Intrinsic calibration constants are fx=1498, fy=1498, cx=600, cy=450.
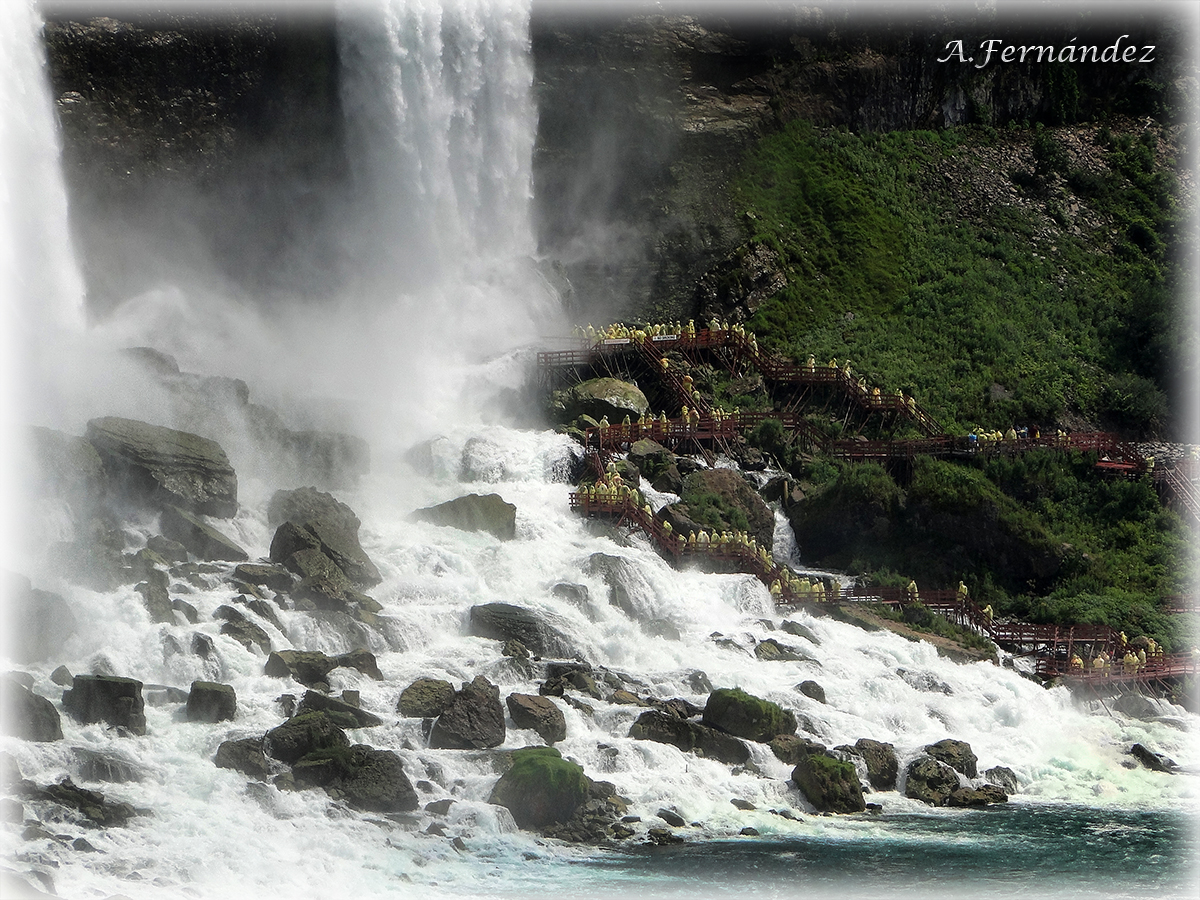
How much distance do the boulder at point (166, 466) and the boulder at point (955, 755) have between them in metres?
19.5

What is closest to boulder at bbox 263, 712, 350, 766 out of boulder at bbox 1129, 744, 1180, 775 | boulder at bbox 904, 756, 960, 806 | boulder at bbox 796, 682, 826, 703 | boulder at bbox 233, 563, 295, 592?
boulder at bbox 233, 563, 295, 592

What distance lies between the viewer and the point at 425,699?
31062mm

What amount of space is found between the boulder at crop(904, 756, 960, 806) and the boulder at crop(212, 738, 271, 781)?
13.6 meters

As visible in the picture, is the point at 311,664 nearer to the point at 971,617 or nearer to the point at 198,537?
the point at 198,537

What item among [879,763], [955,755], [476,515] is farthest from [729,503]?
[879,763]

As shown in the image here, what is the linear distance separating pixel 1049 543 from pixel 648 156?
3068 cm

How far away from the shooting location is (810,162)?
72.9 m

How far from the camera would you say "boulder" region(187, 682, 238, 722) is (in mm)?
29031

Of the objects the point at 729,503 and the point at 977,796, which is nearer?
the point at 977,796

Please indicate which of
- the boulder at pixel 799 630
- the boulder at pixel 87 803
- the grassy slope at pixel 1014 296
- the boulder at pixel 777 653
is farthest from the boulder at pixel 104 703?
the grassy slope at pixel 1014 296

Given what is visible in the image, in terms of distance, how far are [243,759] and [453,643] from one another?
8.67 meters

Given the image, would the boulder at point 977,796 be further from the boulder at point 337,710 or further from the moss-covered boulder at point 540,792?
the boulder at point 337,710

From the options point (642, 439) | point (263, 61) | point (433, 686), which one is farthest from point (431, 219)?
point (433, 686)

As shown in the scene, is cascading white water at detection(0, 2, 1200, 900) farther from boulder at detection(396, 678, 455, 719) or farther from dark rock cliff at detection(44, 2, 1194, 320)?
dark rock cliff at detection(44, 2, 1194, 320)
